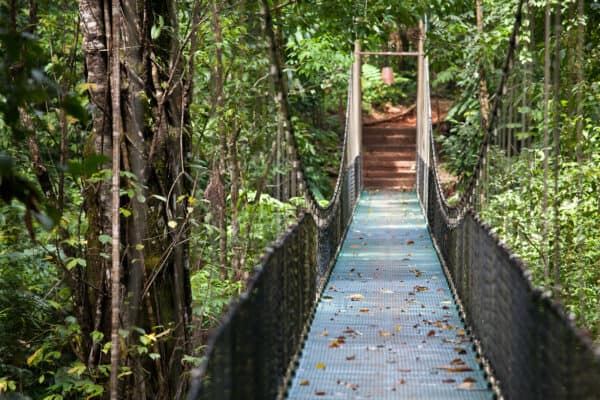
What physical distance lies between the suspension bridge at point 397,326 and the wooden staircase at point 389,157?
694 cm

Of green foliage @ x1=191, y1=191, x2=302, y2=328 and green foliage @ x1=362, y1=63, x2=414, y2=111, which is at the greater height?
green foliage @ x1=362, y1=63, x2=414, y2=111

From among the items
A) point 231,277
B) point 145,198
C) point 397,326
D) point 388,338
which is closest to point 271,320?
point 145,198

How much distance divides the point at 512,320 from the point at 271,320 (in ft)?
2.17

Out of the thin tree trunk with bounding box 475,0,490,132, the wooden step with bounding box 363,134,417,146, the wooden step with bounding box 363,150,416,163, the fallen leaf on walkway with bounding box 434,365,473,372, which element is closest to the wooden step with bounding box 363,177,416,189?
the wooden step with bounding box 363,150,416,163

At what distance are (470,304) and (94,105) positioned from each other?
1.82m

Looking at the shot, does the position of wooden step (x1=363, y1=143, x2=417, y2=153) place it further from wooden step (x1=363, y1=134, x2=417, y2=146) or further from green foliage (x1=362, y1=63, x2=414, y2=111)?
green foliage (x1=362, y1=63, x2=414, y2=111)

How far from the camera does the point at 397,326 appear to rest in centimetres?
412

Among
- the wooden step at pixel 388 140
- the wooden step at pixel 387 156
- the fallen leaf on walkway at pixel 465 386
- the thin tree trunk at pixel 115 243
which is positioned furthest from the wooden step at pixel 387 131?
the thin tree trunk at pixel 115 243

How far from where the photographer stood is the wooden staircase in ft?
46.0

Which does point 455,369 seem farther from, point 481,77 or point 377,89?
point 377,89

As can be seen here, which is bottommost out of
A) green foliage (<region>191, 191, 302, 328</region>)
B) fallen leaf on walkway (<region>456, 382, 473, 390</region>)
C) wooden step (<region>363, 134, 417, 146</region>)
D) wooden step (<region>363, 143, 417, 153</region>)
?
fallen leaf on walkway (<region>456, 382, 473, 390</region>)

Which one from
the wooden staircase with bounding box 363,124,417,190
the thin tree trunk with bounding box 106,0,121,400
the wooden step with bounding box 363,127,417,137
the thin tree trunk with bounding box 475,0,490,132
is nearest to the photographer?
the thin tree trunk with bounding box 106,0,121,400

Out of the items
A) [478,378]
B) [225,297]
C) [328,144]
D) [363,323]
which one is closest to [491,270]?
[478,378]

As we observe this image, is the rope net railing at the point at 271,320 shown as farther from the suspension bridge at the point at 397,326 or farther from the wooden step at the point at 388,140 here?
the wooden step at the point at 388,140
